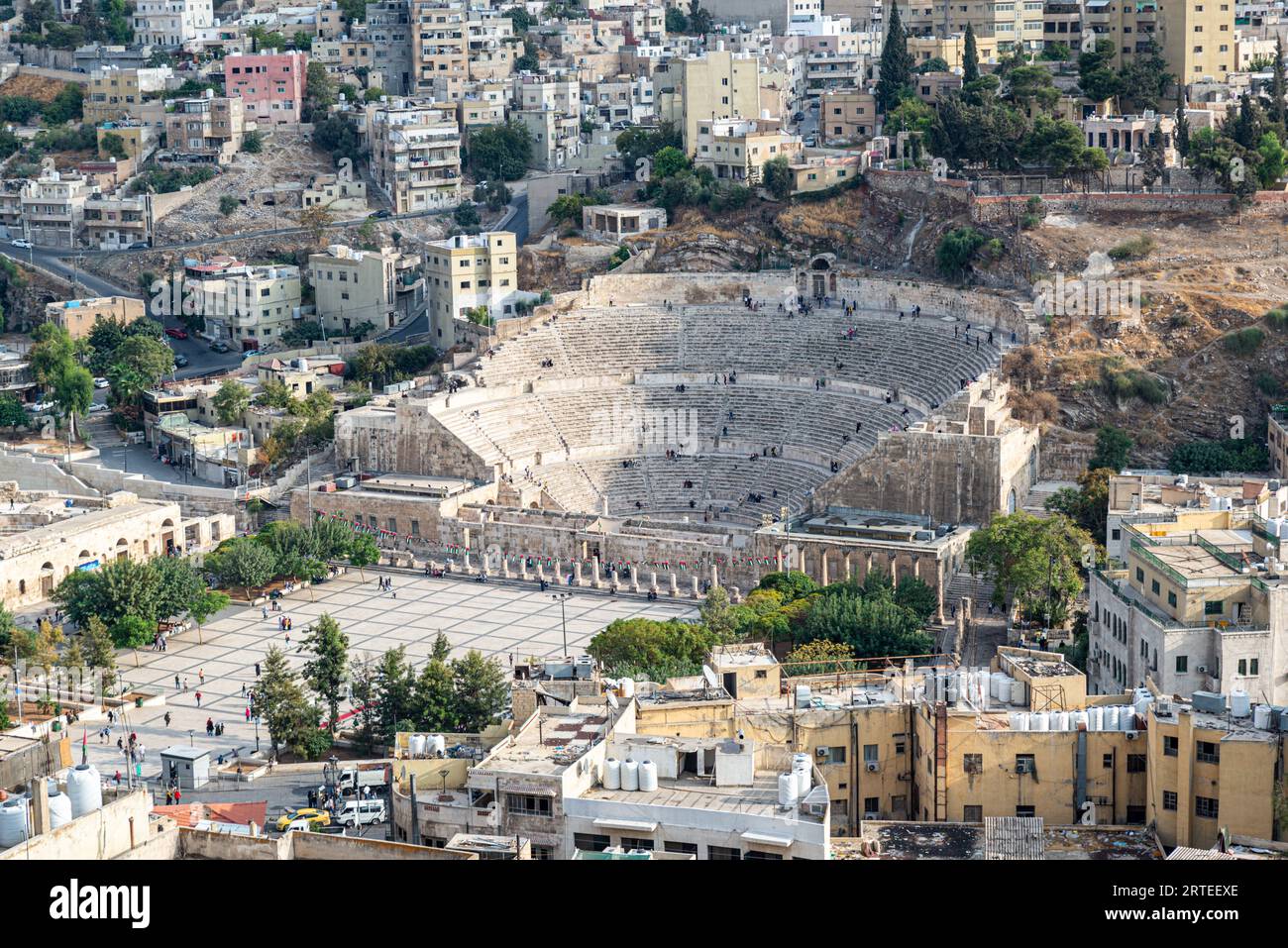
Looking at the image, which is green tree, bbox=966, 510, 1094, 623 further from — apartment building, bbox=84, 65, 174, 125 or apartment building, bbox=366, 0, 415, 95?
apartment building, bbox=84, 65, 174, 125

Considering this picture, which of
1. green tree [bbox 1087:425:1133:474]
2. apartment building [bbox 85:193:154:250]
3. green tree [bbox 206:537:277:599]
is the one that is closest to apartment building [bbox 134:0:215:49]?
apartment building [bbox 85:193:154:250]

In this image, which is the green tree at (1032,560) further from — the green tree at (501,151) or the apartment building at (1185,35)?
the green tree at (501,151)

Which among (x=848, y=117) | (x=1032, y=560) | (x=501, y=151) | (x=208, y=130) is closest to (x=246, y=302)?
(x=501, y=151)

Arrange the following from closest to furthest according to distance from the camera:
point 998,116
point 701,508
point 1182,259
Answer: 1. point 701,508
2. point 1182,259
3. point 998,116

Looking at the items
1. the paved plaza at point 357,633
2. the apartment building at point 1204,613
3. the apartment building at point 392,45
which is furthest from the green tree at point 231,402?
the apartment building at point 1204,613

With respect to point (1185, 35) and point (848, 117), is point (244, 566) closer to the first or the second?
point (848, 117)
